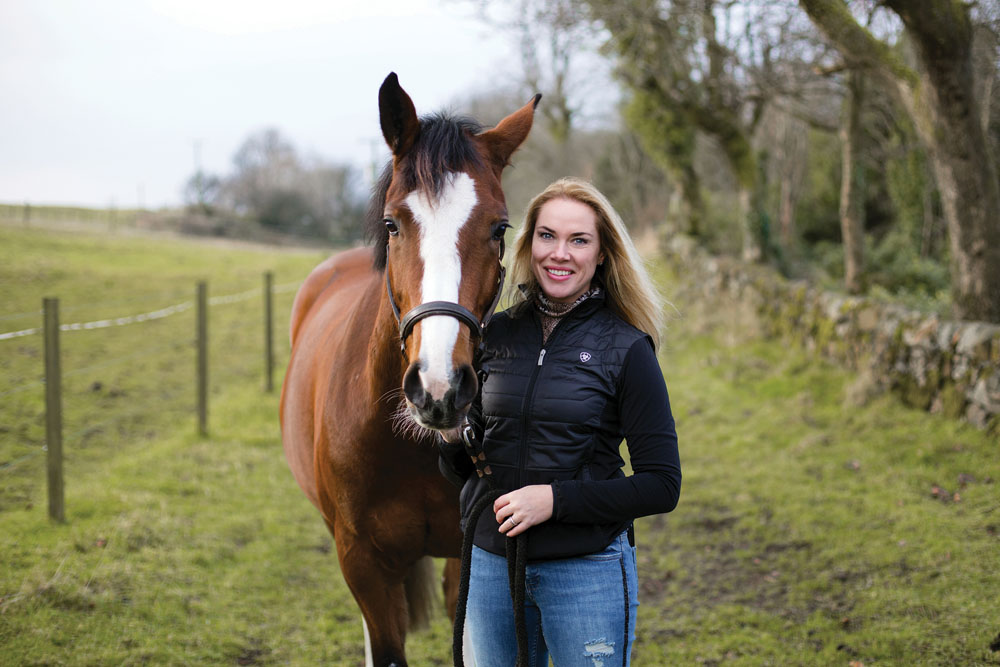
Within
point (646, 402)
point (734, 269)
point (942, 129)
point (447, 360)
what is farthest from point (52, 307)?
point (734, 269)

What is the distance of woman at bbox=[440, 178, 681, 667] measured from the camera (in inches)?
65.0

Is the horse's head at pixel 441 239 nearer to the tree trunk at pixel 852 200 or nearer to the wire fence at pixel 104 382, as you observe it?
the wire fence at pixel 104 382

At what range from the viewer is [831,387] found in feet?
21.6

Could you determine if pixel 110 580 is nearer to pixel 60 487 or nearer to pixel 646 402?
pixel 60 487

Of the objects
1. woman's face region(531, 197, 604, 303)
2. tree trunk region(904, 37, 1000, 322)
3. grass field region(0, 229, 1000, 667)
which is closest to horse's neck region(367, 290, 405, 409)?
woman's face region(531, 197, 604, 303)

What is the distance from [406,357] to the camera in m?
1.88

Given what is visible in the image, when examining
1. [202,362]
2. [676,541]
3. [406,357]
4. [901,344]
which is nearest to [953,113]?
[901,344]

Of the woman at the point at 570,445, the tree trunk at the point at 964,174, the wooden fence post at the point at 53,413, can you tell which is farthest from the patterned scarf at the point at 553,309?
the tree trunk at the point at 964,174

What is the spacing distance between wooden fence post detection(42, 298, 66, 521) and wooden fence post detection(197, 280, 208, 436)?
2.17m

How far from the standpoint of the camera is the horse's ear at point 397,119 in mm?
1991

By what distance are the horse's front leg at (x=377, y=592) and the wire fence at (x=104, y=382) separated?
2619 millimetres

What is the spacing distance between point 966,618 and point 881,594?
41 centimetres

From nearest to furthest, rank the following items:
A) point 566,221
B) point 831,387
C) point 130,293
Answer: point 566,221 → point 831,387 → point 130,293

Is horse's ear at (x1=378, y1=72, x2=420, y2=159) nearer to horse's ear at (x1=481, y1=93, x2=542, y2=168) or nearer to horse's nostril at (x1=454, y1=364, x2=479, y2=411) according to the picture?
horse's ear at (x1=481, y1=93, x2=542, y2=168)
